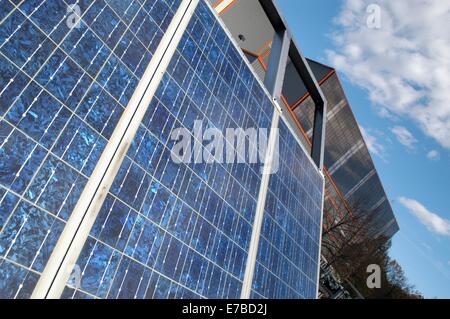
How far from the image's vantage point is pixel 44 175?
267 cm

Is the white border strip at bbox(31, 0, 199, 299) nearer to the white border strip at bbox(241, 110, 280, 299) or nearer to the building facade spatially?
the white border strip at bbox(241, 110, 280, 299)

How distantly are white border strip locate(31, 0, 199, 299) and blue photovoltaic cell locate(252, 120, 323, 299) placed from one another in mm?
3470

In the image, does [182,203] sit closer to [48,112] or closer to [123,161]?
[123,161]

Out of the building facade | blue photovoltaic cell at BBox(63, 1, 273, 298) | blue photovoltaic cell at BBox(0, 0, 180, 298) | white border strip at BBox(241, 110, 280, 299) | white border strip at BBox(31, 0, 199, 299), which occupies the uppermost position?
blue photovoltaic cell at BBox(0, 0, 180, 298)

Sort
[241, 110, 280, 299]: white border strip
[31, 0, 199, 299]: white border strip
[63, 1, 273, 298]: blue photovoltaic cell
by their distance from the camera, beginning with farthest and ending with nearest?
[241, 110, 280, 299]: white border strip < [63, 1, 273, 298]: blue photovoltaic cell < [31, 0, 199, 299]: white border strip

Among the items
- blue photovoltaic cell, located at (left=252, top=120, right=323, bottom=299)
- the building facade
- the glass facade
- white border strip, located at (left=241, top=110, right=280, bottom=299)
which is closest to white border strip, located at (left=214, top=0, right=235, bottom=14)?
the building facade

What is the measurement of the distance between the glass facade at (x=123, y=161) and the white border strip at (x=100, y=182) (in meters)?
0.06

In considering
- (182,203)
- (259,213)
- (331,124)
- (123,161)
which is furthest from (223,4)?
(331,124)

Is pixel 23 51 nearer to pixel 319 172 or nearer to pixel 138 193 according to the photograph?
pixel 138 193

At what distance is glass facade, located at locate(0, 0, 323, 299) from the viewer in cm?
254

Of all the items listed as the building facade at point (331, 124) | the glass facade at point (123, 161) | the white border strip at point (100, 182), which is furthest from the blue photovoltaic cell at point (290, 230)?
the building facade at point (331, 124)

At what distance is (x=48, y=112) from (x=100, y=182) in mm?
775

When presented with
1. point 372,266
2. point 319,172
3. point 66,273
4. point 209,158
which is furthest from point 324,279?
point 66,273

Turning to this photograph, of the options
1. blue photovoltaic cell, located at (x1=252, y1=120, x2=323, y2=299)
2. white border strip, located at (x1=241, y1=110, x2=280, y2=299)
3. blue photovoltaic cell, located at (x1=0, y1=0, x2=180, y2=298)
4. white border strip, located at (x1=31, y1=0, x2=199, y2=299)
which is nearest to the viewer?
blue photovoltaic cell, located at (x1=0, y1=0, x2=180, y2=298)
